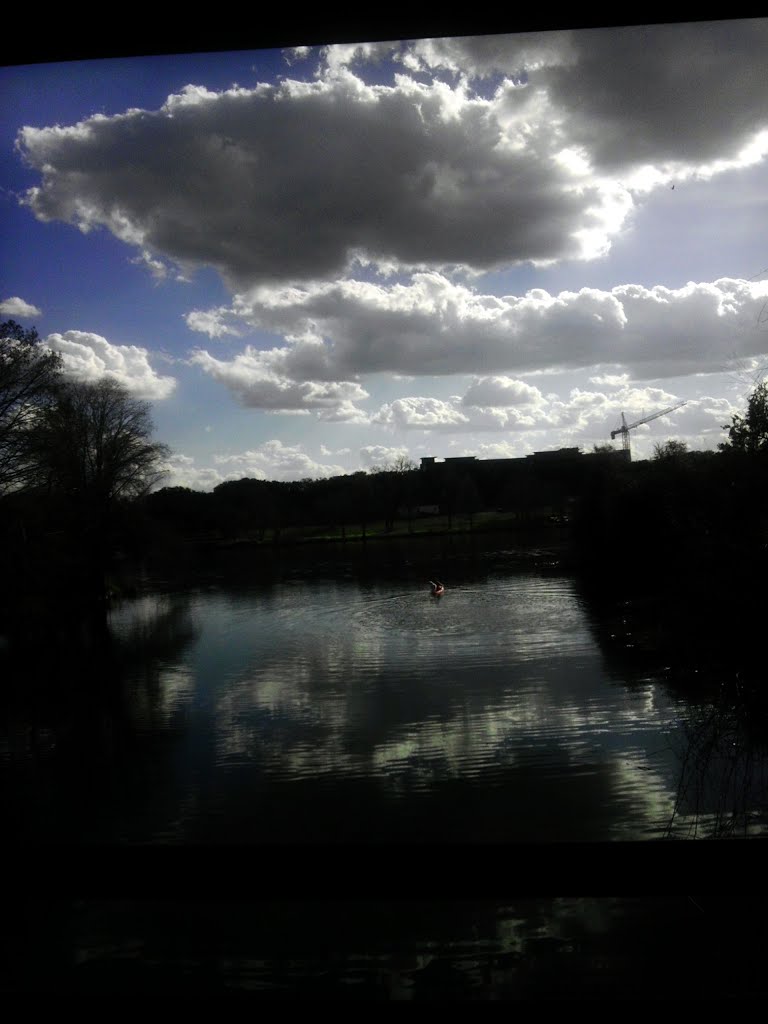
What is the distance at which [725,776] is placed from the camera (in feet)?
13.2

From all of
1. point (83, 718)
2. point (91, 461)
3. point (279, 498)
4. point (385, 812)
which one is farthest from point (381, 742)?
point (91, 461)

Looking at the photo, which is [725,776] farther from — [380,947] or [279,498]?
[279,498]

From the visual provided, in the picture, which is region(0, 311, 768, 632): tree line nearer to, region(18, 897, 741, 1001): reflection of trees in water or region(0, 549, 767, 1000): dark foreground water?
region(0, 549, 767, 1000): dark foreground water

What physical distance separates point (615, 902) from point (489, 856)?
3.69 feet

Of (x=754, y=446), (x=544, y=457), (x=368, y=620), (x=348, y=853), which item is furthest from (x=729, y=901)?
(x=368, y=620)

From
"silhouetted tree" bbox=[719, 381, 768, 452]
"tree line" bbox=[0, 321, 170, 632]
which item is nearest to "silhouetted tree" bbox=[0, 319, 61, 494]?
"tree line" bbox=[0, 321, 170, 632]

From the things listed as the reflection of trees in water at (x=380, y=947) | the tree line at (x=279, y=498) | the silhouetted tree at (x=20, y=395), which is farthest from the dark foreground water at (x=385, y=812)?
the silhouetted tree at (x=20, y=395)

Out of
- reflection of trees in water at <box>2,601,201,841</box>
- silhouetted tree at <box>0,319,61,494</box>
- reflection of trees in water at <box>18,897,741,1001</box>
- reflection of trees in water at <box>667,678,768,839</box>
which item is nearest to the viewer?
reflection of trees in water at <box>18,897,741,1001</box>

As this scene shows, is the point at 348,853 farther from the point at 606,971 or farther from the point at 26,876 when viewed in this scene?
the point at 606,971

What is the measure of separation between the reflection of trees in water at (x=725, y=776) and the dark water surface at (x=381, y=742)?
0.02 meters

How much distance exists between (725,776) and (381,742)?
3.06 m

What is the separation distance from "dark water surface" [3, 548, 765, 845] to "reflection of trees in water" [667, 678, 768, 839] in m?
0.02

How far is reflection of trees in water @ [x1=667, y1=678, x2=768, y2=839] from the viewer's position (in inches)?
137

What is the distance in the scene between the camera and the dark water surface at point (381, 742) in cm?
415
